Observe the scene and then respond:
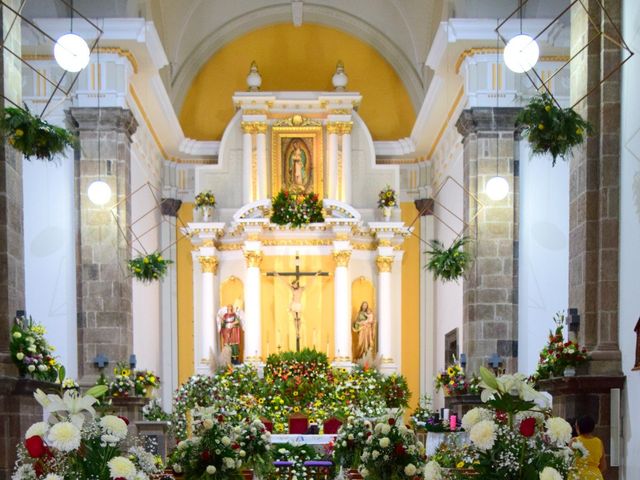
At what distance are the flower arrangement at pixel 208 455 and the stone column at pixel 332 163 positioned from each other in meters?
12.1

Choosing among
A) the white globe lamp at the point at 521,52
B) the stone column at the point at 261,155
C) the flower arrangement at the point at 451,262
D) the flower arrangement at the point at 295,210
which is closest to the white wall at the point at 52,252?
the flower arrangement at the point at 295,210

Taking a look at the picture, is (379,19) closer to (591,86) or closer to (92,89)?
(92,89)

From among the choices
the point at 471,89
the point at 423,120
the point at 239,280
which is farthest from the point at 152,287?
the point at 471,89

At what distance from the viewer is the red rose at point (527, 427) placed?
5.02 m

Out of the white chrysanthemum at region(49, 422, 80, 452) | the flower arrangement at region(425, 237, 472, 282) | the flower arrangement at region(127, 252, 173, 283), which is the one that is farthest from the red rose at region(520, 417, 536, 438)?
the flower arrangement at region(127, 252, 173, 283)

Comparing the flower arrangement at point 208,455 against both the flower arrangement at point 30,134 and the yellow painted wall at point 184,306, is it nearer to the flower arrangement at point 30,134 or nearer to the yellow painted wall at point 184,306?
the flower arrangement at point 30,134

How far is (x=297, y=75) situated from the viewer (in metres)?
22.2

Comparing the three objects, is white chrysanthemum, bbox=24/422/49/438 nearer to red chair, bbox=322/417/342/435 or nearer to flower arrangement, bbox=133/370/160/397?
flower arrangement, bbox=133/370/160/397

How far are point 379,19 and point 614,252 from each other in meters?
13.4

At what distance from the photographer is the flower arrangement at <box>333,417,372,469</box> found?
34.4 feet

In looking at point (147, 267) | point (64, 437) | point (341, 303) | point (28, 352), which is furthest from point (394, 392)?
point (64, 437)

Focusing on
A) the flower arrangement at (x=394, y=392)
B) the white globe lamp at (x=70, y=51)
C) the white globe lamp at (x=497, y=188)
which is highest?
the white globe lamp at (x=497, y=188)

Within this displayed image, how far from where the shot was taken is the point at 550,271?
47.8 ft

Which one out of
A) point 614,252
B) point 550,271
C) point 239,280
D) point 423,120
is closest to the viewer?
point 614,252
